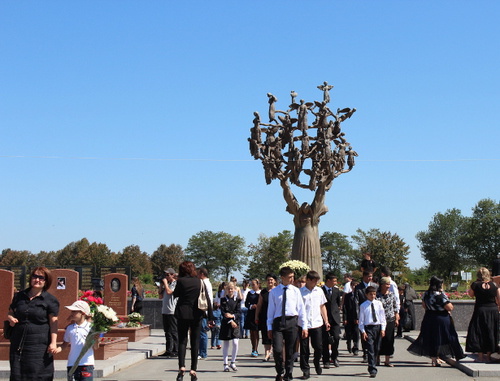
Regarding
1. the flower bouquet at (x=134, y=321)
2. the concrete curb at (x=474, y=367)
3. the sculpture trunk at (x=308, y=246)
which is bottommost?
the concrete curb at (x=474, y=367)

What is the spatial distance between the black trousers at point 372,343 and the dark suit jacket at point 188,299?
3.03 meters

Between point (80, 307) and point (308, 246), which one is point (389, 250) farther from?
point (80, 307)

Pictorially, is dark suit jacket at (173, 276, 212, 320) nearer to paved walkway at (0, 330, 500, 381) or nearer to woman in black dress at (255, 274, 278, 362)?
paved walkway at (0, 330, 500, 381)

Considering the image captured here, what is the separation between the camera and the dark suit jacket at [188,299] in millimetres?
10422

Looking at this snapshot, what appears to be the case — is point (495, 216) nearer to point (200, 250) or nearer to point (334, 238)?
point (334, 238)

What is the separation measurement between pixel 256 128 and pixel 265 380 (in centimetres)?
1540

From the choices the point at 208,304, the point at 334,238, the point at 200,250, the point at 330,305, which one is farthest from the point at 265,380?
the point at 200,250

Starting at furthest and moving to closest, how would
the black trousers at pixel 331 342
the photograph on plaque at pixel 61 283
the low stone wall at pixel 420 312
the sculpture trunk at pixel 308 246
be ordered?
the sculpture trunk at pixel 308 246 → the low stone wall at pixel 420 312 → the photograph on plaque at pixel 61 283 → the black trousers at pixel 331 342

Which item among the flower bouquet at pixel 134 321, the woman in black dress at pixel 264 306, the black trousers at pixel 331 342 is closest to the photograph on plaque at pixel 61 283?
the flower bouquet at pixel 134 321

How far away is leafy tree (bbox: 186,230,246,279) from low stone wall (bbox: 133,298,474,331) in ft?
222

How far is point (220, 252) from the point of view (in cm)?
9194

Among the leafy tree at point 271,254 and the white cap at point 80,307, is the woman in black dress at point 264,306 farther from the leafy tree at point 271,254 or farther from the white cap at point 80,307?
the leafy tree at point 271,254

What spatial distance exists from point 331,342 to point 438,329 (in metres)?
2.02

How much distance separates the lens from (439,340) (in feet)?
40.7
